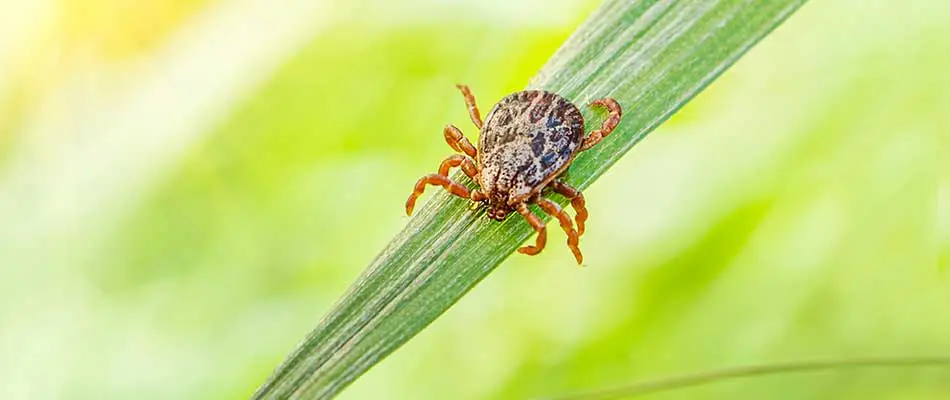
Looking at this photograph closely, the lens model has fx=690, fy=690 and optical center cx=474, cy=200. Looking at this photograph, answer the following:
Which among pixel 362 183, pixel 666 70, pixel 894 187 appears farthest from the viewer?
pixel 362 183

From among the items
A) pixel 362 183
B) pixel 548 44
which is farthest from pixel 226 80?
pixel 548 44

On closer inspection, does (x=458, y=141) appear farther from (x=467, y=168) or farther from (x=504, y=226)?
(x=504, y=226)

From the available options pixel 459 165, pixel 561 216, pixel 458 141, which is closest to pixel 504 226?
pixel 561 216

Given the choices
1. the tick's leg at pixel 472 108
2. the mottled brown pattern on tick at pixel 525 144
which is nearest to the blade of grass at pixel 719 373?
the mottled brown pattern on tick at pixel 525 144

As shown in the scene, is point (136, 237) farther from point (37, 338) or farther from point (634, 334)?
point (634, 334)

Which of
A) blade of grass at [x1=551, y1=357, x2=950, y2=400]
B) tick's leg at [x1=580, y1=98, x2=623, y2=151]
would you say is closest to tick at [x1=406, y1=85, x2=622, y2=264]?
tick's leg at [x1=580, y1=98, x2=623, y2=151]
